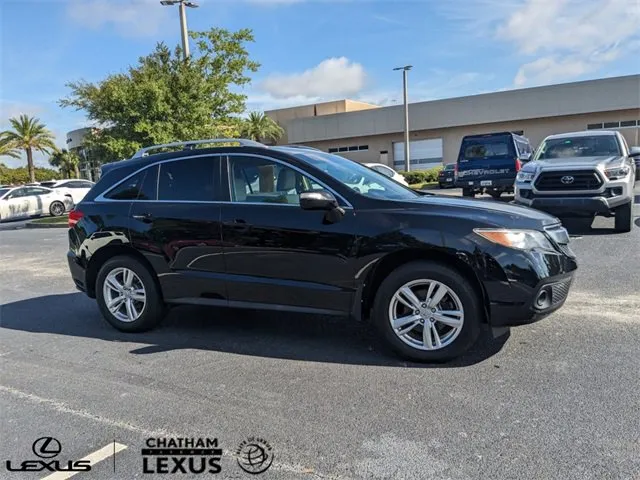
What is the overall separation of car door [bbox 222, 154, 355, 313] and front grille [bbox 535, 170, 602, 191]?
6546 millimetres

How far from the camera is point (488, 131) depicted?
1622 inches

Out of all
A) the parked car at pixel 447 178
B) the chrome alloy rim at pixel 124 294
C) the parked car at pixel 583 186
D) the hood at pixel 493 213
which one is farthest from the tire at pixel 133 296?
the parked car at pixel 447 178

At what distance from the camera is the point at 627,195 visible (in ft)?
30.7

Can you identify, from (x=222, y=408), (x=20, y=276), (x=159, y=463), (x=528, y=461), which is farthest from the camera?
(x=20, y=276)

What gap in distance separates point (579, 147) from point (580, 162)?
1.29m

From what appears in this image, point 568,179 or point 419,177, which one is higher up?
point 419,177

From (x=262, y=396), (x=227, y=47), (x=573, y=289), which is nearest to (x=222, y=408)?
(x=262, y=396)

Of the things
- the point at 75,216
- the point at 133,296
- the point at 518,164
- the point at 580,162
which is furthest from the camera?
the point at 518,164

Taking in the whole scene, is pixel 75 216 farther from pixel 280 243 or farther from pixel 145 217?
pixel 280 243

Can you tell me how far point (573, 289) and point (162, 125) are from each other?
15.1m

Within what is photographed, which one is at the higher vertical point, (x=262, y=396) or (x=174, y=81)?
(x=174, y=81)

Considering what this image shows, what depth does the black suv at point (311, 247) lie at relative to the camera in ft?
13.4

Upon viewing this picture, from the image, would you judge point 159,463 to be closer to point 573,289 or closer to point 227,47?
point 573,289

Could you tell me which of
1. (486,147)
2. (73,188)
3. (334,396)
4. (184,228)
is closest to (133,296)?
(184,228)
